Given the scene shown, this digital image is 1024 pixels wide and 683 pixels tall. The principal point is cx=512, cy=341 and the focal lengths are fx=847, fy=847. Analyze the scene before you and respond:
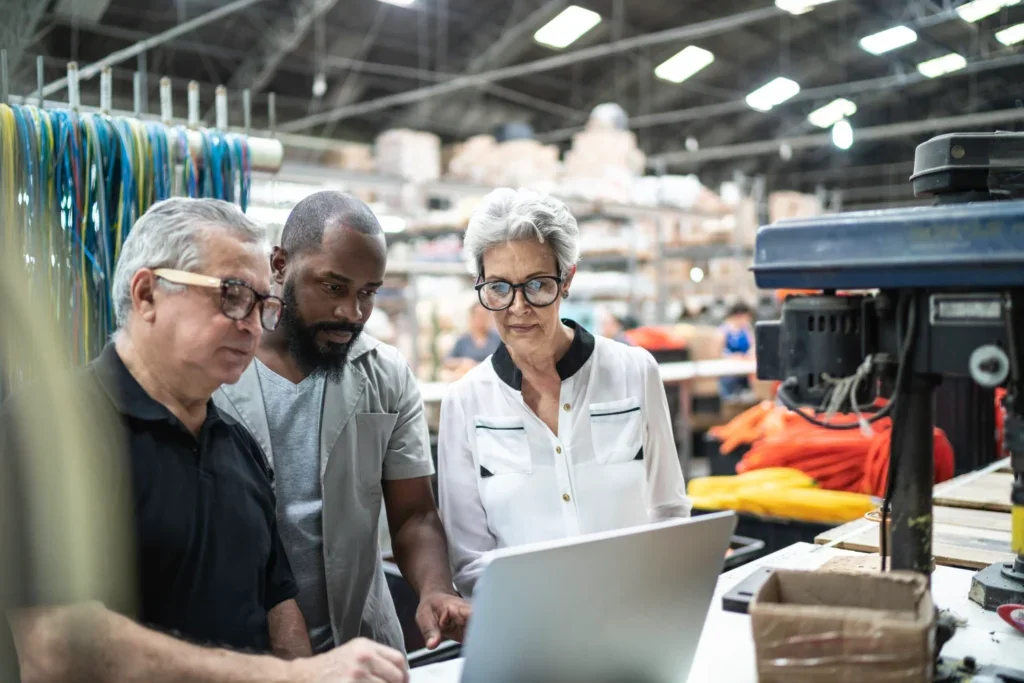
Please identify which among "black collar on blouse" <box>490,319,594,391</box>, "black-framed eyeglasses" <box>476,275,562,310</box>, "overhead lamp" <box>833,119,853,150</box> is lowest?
"black collar on blouse" <box>490,319,594,391</box>

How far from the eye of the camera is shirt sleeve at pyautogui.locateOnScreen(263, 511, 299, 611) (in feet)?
5.07

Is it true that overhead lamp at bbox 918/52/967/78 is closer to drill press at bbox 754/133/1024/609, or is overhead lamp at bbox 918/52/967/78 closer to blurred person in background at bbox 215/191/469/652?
blurred person in background at bbox 215/191/469/652

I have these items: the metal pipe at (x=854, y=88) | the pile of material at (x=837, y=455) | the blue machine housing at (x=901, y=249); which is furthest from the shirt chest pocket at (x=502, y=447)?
the metal pipe at (x=854, y=88)

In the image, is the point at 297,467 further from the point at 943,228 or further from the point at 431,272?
the point at 431,272

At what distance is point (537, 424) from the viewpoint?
1.96m

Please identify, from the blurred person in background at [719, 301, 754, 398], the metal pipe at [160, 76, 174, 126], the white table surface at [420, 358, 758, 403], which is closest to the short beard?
the metal pipe at [160, 76, 174, 126]

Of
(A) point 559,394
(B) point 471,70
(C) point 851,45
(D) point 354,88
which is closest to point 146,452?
(A) point 559,394

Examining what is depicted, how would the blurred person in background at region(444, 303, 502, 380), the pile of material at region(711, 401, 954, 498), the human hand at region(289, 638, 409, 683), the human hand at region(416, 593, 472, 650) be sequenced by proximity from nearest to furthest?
the human hand at region(289, 638, 409, 683)
the human hand at region(416, 593, 472, 650)
the pile of material at region(711, 401, 954, 498)
the blurred person in background at region(444, 303, 502, 380)

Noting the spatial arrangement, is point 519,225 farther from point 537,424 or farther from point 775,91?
point 775,91

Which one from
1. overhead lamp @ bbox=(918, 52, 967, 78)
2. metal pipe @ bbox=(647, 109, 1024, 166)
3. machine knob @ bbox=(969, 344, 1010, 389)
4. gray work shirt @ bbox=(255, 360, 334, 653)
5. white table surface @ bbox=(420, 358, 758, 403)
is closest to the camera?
machine knob @ bbox=(969, 344, 1010, 389)

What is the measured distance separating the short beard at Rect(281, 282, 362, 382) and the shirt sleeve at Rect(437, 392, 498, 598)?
0.98ft

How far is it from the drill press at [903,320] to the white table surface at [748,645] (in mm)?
287

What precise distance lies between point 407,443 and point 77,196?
978 mm

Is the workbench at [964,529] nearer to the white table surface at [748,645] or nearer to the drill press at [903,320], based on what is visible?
the white table surface at [748,645]
